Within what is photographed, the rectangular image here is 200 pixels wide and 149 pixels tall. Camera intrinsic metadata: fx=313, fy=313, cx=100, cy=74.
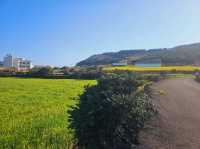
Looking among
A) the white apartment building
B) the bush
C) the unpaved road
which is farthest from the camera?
the white apartment building

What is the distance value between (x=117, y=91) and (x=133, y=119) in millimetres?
1479

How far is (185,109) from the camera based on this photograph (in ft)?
41.3

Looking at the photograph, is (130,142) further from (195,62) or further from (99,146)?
(195,62)

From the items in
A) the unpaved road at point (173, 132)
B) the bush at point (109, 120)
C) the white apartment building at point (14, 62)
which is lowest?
the unpaved road at point (173, 132)

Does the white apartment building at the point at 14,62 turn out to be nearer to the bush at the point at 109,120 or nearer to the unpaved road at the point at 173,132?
the unpaved road at the point at 173,132

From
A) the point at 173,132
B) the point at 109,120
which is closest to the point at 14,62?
the point at 173,132

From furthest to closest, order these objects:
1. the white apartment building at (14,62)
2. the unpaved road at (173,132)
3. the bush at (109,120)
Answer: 1. the white apartment building at (14,62)
2. the unpaved road at (173,132)
3. the bush at (109,120)

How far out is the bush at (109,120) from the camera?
682 cm

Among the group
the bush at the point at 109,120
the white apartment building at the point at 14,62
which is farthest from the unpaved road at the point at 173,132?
the white apartment building at the point at 14,62

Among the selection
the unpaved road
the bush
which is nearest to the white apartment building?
the unpaved road

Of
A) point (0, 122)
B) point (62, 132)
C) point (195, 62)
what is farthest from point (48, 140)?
point (195, 62)

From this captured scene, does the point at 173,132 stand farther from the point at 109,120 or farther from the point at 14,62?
the point at 14,62

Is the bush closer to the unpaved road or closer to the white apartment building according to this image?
the unpaved road

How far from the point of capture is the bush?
682 cm
